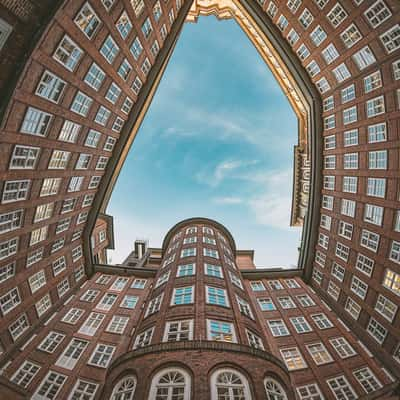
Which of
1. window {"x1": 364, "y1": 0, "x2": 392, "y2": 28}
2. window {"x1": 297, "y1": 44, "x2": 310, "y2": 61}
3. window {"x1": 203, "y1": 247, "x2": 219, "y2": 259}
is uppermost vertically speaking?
window {"x1": 297, "y1": 44, "x2": 310, "y2": 61}

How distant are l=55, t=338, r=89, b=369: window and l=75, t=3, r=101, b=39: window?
32.2 m

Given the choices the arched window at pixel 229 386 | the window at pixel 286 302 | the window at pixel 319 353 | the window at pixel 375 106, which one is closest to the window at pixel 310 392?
the window at pixel 319 353

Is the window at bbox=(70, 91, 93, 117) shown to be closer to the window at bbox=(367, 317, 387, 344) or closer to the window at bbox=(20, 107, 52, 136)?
the window at bbox=(20, 107, 52, 136)

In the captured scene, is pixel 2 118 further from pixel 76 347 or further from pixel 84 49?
pixel 76 347

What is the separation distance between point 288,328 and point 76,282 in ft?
103

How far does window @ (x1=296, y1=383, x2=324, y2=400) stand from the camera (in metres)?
23.2

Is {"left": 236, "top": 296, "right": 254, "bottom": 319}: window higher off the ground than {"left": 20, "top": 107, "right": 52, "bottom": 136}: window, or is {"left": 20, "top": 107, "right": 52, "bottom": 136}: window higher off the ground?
{"left": 20, "top": 107, "right": 52, "bottom": 136}: window

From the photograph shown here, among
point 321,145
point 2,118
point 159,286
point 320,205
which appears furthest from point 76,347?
point 321,145

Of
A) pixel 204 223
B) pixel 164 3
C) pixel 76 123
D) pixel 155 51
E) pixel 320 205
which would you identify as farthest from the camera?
pixel 204 223

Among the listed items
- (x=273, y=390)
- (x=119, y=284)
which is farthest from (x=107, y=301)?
(x=273, y=390)

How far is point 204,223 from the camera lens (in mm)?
51000

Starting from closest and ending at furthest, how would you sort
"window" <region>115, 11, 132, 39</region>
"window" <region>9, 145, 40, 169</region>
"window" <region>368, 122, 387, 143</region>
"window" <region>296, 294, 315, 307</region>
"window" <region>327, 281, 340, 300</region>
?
"window" <region>9, 145, 40, 169</region>, "window" <region>115, 11, 132, 39</region>, "window" <region>368, 122, 387, 143</region>, "window" <region>327, 281, 340, 300</region>, "window" <region>296, 294, 315, 307</region>

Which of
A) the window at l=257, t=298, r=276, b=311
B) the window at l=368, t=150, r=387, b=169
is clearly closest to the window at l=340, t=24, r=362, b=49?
the window at l=368, t=150, r=387, b=169

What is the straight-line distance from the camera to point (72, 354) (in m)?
26.7
